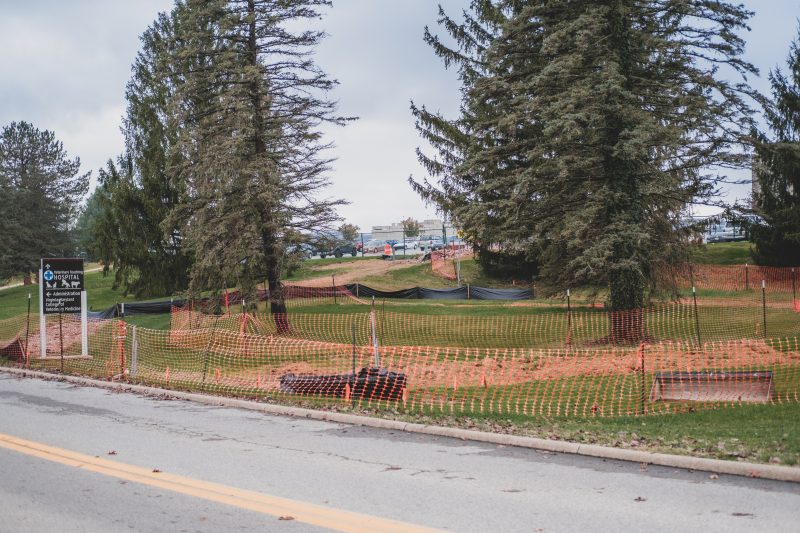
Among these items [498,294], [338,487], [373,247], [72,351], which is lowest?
[72,351]

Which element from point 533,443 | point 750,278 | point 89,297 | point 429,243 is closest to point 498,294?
point 750,278

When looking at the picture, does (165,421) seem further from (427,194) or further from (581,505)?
(427,194)

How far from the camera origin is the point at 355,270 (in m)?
54.2

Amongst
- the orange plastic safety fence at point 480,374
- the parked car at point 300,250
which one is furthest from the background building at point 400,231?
the orange plastic safety fence at point 480,374

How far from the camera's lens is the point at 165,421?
38.2 feet

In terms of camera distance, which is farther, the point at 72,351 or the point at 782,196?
the point at 782,196

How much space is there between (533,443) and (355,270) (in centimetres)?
4537

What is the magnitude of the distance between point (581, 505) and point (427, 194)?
117ft

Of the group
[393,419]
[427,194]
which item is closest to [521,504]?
[393,419]

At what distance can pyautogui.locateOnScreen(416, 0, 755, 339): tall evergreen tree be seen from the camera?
22.1 metres

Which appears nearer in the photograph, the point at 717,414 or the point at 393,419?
the point at 393,419

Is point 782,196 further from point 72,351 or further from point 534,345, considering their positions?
point 72,351

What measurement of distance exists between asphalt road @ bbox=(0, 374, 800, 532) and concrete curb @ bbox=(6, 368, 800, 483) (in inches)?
6.1

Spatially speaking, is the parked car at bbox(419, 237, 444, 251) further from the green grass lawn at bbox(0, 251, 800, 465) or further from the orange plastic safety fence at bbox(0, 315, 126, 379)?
Answer: the orange plastic safety fence at bbox(0, 315, 126, 379)
